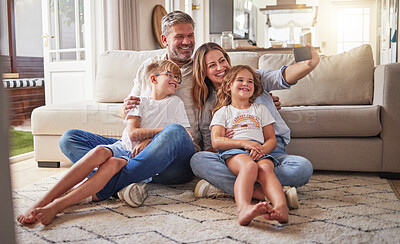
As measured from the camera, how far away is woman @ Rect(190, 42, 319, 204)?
1.77m

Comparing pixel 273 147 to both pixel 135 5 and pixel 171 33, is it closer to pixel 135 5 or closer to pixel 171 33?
pixel 171 33

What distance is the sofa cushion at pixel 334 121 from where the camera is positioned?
233 centimetres

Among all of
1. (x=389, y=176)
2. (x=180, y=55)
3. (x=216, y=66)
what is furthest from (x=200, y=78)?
(x=389, y=176)

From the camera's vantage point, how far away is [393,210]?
1.66 m

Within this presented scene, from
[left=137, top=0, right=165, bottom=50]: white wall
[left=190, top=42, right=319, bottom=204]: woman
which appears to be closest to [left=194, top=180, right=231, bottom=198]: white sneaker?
[left=190, top=42, right=319, bottom=204]: woman

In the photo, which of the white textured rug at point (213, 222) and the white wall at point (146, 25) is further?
the white wall at point (146, 25)

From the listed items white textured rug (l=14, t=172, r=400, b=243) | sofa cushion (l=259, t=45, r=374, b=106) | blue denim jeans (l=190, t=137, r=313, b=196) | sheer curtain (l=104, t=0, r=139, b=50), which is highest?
sheer curtain (l=104, t=0, r=139, b=50)

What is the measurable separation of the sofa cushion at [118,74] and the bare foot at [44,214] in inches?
60.8

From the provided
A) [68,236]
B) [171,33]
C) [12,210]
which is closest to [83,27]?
[171,33]

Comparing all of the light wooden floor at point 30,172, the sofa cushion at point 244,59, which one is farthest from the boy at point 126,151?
the sofa cushion at point 244,59

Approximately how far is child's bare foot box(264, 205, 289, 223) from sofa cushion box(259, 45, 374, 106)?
1.39 meters

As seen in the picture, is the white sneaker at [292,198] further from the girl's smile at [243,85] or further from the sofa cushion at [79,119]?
the sofa cushion at [79,119]

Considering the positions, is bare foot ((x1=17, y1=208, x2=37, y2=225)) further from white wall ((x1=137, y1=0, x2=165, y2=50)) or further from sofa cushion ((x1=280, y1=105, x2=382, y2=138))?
white wall ((x1=137, y1=0, x2=165, y2=50))

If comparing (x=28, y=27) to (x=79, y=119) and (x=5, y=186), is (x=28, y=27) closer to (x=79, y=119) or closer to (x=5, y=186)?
(x=79, y=119)
